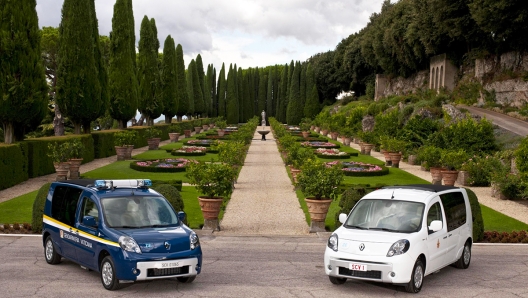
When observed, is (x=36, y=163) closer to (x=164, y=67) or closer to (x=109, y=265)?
(x=109, y=265)

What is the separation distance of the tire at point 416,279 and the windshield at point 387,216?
0.59 m

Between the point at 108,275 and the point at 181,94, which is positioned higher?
the point at 181,94

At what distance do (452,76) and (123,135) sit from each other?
122 ft

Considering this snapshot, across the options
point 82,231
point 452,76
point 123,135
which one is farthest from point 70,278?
point 452,76

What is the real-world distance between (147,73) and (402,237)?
4609cm

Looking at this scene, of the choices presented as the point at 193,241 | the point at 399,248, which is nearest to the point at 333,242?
the point at 399,248

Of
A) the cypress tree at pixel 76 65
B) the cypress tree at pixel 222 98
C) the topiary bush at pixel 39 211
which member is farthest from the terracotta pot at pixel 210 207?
the cypress tree at pixel 222 98

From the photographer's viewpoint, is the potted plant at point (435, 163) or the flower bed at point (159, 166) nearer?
the potted plant at point (435, 163)

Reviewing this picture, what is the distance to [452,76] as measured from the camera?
61.1 m

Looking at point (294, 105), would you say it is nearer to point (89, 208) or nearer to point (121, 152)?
point (121, 152)

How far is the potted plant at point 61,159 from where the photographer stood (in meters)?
24.4

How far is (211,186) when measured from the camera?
1625 cm

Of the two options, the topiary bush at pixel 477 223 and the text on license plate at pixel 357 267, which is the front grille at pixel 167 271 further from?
the topiary bush at pixel 477 223

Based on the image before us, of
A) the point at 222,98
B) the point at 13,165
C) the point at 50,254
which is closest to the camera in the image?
the point at 50,254
